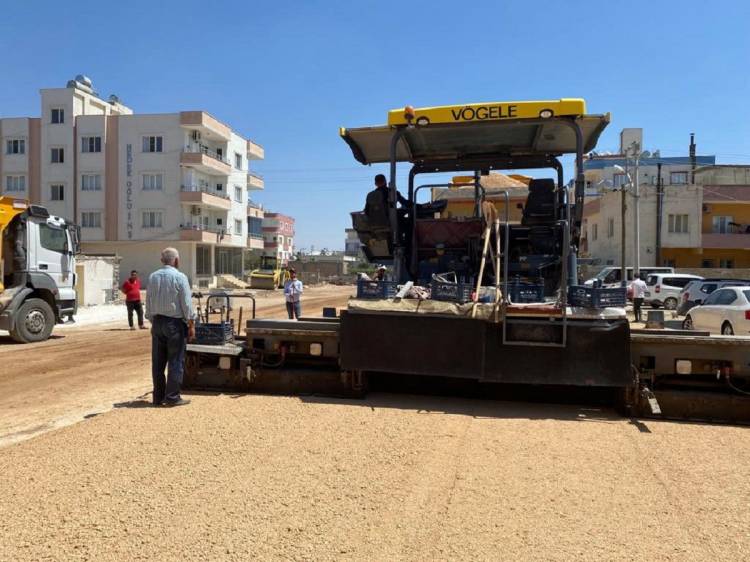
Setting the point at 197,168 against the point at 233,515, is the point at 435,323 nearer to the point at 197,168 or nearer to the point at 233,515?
the point at 233,515

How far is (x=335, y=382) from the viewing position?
618cm

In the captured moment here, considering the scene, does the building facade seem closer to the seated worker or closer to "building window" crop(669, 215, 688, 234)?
"building window" crop(669, 215, 688, 234)

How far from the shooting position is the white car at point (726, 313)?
1225 centimetres

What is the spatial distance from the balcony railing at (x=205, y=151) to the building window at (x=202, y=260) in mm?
7609

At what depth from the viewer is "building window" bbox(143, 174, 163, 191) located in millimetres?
46375

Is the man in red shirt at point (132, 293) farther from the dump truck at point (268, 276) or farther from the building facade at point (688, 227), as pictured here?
the building facade at point (688, 227)

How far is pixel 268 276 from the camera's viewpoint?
1750 inches

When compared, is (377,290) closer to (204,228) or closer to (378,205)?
(378,205)

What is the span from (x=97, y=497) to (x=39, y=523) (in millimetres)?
377

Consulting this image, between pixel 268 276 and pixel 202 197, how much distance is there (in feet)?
28.2

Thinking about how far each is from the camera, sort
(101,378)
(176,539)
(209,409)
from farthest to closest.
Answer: (101,378), (209,409), (176,539)

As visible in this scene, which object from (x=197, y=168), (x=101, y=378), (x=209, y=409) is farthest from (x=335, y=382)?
(x=197, y=168)

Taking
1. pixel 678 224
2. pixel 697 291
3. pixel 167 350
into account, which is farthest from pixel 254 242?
pixel 167 350

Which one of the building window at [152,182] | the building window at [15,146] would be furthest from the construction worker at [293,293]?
the building window at [15,146]
